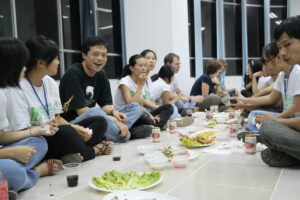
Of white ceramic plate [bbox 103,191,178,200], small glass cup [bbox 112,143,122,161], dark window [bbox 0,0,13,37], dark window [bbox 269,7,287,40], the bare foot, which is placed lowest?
small glass cup [bbox 112,143,122,161]

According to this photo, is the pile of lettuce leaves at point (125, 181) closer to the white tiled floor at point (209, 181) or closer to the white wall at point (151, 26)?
the white tiled floor at point (209, 181)

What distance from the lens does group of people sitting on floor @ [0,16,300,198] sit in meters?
1.64

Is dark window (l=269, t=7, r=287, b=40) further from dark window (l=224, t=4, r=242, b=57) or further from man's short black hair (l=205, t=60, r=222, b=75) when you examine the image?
man's short black hair (l=205, t=60, r=222, b=75)

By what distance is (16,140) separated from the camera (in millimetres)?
1785

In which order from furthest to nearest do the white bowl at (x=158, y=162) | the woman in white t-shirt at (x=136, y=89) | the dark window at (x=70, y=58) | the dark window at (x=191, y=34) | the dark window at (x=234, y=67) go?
the dark window at (x=234, y=67) < the dark window at (x=191, y=34) < the dark window at (x=70, y=58) < the woman in white t-shirt at (x=136, y=89) < the white bowl at (x=158, y=162)

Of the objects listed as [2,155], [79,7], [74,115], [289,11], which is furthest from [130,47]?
[289,11]

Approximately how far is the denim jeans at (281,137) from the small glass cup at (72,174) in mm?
1119

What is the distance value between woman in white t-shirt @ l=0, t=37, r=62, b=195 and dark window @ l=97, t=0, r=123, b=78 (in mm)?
4104

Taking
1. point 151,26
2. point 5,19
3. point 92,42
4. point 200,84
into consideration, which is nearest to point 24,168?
point 92,42

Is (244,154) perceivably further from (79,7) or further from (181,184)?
(79,7)

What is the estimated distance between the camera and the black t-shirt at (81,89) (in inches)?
101

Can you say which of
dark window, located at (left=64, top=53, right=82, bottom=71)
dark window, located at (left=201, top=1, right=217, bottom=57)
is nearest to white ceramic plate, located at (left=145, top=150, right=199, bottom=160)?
dark window, located at (left=64, top=53, right=82, bottom=71)

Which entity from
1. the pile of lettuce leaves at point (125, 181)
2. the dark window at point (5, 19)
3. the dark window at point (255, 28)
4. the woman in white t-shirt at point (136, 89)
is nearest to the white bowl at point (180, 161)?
the pile of lettuce leaves at point (125, 181)

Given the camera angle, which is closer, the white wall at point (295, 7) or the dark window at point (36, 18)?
the dark window at point (36, 18)
